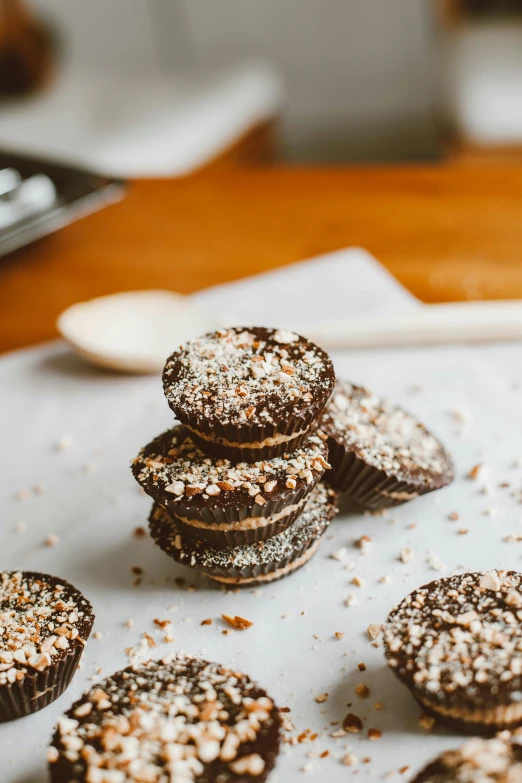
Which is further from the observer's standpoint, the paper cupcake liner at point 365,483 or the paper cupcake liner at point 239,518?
the paper cupcake liner at point 365,483

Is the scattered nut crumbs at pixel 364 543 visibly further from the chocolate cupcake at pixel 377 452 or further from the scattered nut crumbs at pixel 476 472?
the scattered nut crumbs at pixel 476 472

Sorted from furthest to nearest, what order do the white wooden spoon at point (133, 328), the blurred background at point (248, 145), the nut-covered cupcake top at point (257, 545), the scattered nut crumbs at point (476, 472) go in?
the blurred background at point (248, 145) < the white wooden spoon at point (133, 328) < the scattered nut crumbs at point (476, 472) < the nut-covered cupcake top at point (257, 545)

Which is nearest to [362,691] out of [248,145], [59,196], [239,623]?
[239,623]

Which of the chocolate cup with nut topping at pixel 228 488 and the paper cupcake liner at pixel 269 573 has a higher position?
the chocolate cup with nut topping at pixel 228 488

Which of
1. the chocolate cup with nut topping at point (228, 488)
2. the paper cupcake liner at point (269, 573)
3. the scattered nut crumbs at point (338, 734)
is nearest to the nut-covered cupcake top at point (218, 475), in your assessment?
the chocolate cup with nut topping at point (228, 488)

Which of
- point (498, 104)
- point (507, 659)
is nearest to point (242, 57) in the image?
point (498, 104)

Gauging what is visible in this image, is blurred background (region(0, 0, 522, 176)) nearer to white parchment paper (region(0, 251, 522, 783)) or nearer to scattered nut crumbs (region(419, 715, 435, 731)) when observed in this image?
white parchment paper (region(0, 251, 522, 783))

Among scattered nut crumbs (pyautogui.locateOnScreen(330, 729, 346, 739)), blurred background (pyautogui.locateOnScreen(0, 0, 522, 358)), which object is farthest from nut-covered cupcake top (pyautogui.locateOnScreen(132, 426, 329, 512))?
blurred background (pyautogui.locateOnScreen(0, 0, 522, 358))

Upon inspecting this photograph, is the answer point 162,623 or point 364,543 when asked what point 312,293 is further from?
point 162,623
